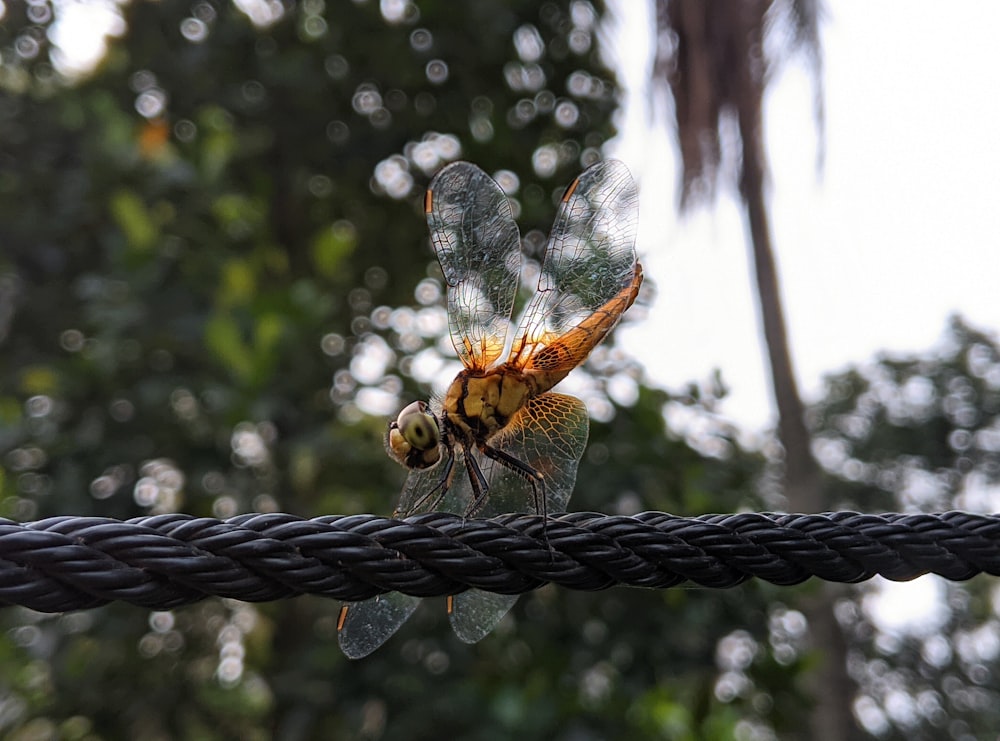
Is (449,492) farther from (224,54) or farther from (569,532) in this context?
(224,54)

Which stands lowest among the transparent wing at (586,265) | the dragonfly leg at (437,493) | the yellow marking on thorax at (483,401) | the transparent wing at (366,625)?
the transparent wing at (366,625)

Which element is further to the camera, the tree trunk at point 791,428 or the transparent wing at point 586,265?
the tree trunk at point 791,428

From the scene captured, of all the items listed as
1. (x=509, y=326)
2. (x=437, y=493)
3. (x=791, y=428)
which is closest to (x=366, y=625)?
(x=437, y=493)

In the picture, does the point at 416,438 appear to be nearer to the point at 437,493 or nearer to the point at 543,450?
the point at 437,493

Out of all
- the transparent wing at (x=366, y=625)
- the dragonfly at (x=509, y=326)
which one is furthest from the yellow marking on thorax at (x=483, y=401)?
the transparent wing at (x=366, y=625)

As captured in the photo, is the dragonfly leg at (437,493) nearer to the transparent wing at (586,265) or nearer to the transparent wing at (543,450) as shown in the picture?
the transparent wing at (543,450)

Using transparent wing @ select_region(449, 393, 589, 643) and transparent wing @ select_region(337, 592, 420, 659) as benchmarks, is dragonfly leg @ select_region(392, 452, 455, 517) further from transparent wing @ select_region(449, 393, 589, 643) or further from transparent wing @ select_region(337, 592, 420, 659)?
transparent wing @ select_region(337, 592, 420, 659)

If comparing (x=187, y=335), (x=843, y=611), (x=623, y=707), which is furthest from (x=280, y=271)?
(x=843, y=611)
